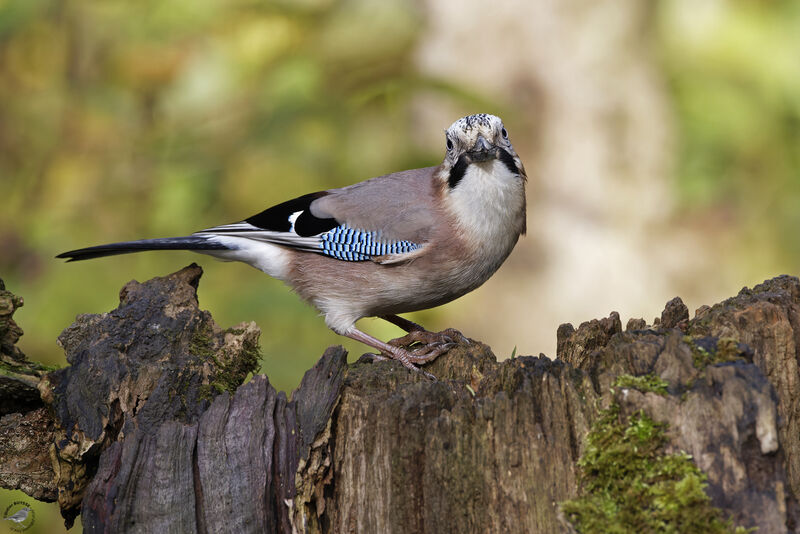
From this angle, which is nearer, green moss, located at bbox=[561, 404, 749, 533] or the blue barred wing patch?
green moss, located at bbox=[561, 404, 749, 533]

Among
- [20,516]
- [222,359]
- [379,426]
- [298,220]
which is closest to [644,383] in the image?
[379,426]

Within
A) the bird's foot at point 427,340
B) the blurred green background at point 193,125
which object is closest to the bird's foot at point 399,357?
the bird's foot at point 427,340

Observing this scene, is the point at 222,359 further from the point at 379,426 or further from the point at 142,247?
the point at 142,247

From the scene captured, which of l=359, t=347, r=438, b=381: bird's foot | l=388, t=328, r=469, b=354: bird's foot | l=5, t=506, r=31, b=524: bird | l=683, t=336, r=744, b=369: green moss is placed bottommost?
l=5, t=506, r=31, b=524: bird

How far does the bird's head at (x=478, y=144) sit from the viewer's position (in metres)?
5.17

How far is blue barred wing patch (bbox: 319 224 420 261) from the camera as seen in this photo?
545cm

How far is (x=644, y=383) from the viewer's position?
3.31 metres

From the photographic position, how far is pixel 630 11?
8.41 m

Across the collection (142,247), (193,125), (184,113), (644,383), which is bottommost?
(644,383)

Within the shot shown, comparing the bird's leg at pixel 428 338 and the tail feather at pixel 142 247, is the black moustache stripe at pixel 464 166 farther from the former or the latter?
the tail feather at pixel 142 247

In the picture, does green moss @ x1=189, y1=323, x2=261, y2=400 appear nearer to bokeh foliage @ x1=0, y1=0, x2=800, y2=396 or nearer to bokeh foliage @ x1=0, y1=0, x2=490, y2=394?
bokeh foliage @ x1=0, y1=0, x2=800, y2=396

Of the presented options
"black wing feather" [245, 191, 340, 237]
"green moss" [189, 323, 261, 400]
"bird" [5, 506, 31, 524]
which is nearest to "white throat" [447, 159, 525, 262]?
"black wing feather" [245, 191, 340, 237]

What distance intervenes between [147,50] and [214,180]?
1.21 m

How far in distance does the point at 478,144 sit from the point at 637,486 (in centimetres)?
253
